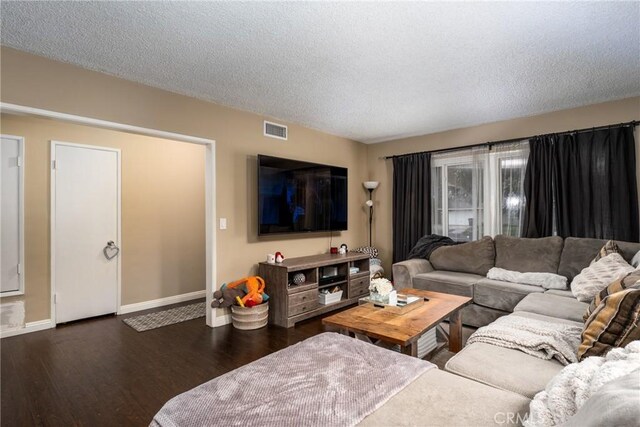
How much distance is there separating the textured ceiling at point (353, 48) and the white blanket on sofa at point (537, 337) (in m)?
1.92

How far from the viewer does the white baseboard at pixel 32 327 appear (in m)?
3.21

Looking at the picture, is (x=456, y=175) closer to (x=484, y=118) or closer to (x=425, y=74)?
(x=484, y=118)

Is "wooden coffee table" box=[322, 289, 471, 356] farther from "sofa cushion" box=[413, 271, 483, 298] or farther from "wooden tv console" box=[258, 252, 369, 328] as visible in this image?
"wooden tv console" box=[258, 252, 369, 328]

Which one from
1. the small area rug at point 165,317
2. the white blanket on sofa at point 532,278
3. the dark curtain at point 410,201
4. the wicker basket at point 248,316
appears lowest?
the small area rug at point 165,317

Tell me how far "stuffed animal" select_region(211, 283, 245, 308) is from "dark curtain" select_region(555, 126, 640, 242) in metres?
3.74

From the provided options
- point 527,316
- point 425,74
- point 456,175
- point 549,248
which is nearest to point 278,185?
point 425,74

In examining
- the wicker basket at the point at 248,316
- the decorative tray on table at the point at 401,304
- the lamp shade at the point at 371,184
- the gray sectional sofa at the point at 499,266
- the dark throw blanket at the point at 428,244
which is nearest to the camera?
the decorative tray on table at the point at 401,304

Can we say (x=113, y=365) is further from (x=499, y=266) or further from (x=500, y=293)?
(x=499, y=266)

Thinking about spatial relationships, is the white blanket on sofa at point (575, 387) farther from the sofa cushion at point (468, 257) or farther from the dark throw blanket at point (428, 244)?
the dark throw blanket at point (428, 244)

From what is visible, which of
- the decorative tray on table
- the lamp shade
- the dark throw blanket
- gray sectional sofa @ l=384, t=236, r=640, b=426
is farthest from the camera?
the lamp shade

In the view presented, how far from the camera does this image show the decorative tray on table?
8.27 ft

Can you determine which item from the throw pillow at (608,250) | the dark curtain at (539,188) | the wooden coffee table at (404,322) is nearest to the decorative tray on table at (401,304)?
the wooden coffee table at (404,322)

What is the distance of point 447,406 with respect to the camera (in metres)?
1.14

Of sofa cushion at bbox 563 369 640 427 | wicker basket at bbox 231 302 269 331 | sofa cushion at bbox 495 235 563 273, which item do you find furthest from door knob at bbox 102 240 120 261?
sofa cushion at bbox 495 235 563 273
